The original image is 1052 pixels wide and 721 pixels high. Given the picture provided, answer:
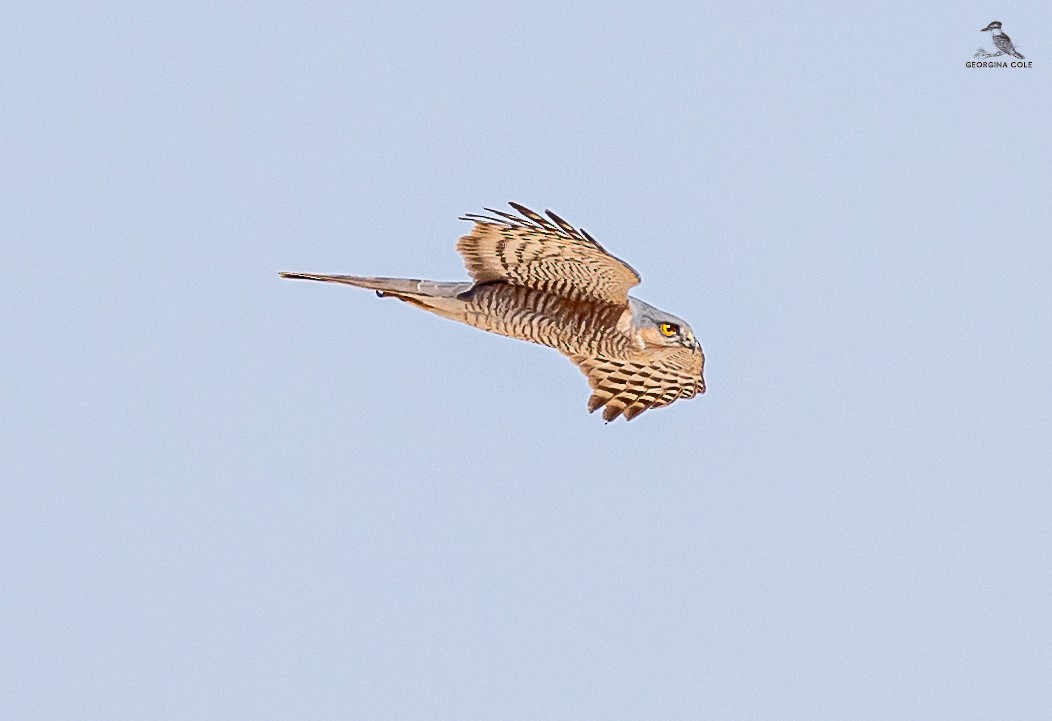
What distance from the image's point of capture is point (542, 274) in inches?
625

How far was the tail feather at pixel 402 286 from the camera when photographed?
51.6 ft

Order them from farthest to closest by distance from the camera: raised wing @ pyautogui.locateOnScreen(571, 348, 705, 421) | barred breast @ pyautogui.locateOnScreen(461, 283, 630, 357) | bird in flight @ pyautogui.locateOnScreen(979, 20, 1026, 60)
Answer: bird in flight @ pyautogui.locateOnScreen(979, 20, 1026, 60), raised wing @ pyautogui.locateOnScreen(571, 348, 705, 421), barred breast @ pyautogui.locateOnScreen(461, 283, 630, 357)

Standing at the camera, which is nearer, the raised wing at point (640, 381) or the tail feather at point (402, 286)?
the tail feather at point (402, 286)

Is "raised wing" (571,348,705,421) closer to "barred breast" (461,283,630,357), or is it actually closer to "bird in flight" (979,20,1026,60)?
"barred breast" (461,283,630,357)

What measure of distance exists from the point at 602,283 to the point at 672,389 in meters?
2.27

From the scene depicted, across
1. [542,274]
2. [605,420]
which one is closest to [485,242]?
[542,274]

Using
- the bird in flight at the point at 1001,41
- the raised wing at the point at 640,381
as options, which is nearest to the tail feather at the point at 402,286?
the raised wing at the point at 640,381

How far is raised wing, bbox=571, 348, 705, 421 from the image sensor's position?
17.3 meters

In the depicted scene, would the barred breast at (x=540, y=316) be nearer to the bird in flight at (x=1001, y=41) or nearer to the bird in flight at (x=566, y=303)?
the bird in flight at (x=566, y=303)

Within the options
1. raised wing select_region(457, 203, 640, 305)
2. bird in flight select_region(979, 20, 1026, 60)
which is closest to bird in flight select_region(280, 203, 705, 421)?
raised wing select_region(457, 203, 640, 305)

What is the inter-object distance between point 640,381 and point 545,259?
2422 mm

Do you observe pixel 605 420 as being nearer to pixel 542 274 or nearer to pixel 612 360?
pixel 612 360

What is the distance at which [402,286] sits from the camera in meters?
16.1

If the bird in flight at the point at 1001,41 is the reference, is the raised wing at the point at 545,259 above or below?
below
